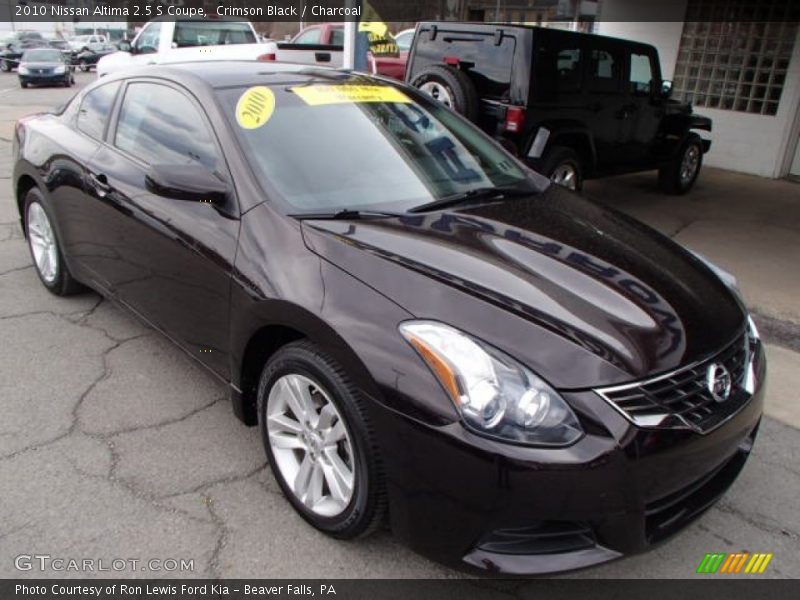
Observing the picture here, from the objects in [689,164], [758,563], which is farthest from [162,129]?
[689,164]

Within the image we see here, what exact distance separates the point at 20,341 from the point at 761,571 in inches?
153

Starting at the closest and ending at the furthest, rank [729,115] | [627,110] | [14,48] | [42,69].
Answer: [627,110] < [729,115] < [42,69] < [14,48]

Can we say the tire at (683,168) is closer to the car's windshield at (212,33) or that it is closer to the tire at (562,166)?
the tire at (562,166)

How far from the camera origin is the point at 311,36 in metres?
13.8

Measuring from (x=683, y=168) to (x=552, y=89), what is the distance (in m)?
2.99

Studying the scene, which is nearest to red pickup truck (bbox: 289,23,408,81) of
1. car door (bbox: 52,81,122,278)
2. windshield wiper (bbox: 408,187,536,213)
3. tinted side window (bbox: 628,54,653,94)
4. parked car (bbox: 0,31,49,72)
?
tinted side window (bbox: 628,54,653,94)

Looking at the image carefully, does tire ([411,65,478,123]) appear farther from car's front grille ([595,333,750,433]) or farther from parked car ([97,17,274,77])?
parked car ([97,17,274,77])

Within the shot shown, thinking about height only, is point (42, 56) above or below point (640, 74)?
below

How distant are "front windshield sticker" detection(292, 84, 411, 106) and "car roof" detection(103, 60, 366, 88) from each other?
10 cm

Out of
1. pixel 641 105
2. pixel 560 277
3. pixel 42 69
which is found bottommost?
pixel 42 69

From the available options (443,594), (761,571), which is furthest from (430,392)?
(761,571)

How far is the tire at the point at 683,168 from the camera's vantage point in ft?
27.4

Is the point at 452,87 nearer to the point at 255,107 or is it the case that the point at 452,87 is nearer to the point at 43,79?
the point at 255,107

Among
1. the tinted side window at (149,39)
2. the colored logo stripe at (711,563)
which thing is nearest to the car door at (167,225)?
the colored logo stripe at (711,563)
